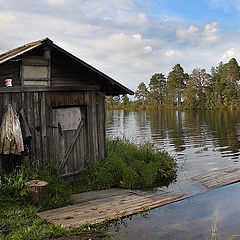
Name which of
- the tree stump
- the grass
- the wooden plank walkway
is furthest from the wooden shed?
the wooden plank walkway

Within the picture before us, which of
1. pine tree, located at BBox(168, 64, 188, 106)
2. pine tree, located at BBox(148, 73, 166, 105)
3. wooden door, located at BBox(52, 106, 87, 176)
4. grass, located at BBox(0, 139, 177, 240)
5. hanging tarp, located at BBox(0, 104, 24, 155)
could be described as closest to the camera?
grass, located at BBox(0, 139, 177, 240)

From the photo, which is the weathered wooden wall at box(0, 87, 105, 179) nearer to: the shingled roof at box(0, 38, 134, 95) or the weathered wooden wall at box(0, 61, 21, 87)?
the weathered wooden wall at box(0, 61, 21, 87)

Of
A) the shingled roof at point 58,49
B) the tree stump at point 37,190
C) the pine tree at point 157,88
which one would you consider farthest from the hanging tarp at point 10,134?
the pine tree at point 157,88

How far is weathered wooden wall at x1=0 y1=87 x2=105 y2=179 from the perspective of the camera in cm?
805

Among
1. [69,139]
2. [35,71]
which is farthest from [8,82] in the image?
[69,139]

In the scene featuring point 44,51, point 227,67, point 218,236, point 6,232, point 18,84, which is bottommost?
point 218,236

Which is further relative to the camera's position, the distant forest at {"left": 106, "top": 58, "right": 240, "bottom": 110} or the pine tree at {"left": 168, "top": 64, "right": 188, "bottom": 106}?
the pine tree at {"left": 168, "top": 64, "right": 188, "bottom": 106}

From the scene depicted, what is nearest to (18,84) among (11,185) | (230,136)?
(11,185)

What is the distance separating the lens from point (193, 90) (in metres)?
69.4

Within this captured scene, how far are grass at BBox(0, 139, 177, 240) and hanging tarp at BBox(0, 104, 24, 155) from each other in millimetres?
567

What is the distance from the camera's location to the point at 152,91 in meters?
87.9

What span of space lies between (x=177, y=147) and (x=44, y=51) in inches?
539

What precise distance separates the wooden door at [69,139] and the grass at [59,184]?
434 mm

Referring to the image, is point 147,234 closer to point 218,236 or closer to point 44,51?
point 218,236
